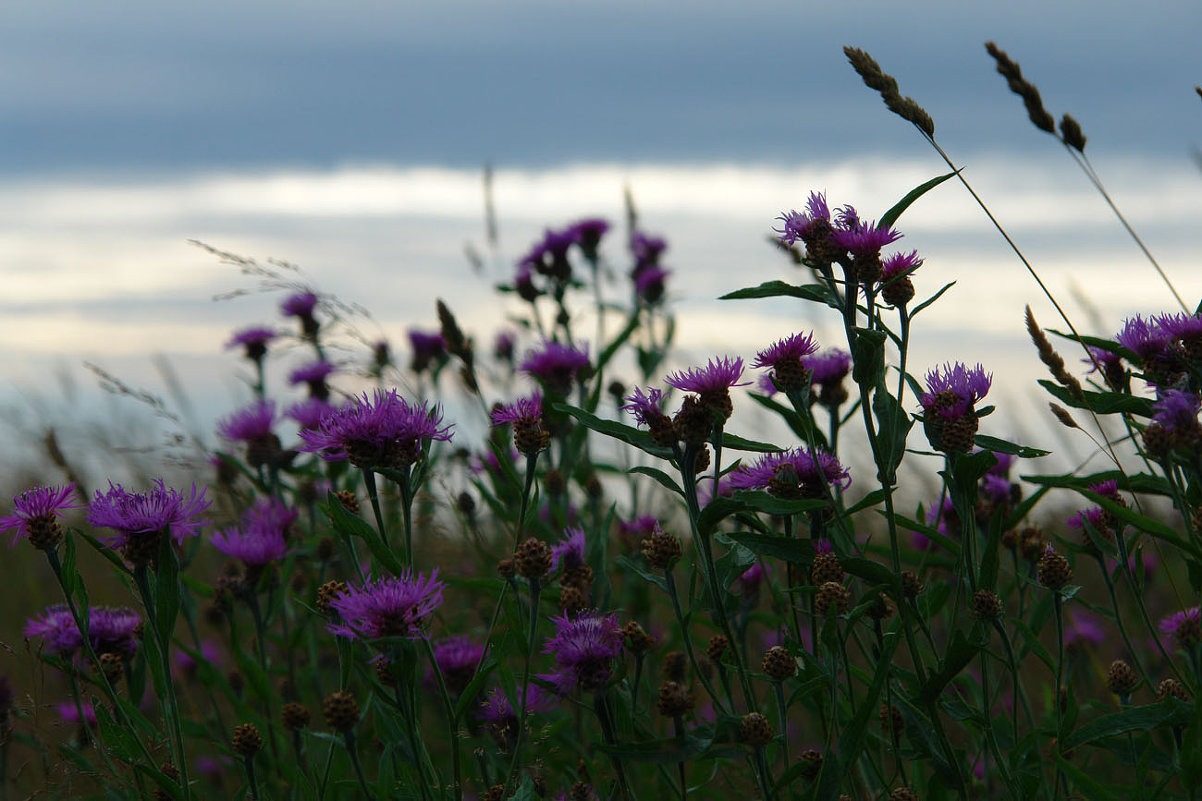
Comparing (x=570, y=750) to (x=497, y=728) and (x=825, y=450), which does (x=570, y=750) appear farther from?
(x=825, y=450)

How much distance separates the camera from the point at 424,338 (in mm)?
4129

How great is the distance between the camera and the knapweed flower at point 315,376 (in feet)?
11.3

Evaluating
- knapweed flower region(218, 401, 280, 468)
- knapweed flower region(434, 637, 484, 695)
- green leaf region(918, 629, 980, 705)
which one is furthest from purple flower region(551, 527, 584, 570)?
knapweed flower region(218, 401, 280, 468)

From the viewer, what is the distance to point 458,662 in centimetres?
184

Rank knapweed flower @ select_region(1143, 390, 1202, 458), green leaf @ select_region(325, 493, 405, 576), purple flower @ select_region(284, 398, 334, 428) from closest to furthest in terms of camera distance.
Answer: knapweed flower @ select_region(1143, 390, 1202, 458) → green leaf @ select_region(325, 493, 405, 576) → purple flower @ select_region(284, 398, 334, 428)

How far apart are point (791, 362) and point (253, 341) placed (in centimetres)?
269

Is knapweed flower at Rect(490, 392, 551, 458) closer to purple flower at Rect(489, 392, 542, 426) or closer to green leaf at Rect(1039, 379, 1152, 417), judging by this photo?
purple flower at Rect(489, 392, 542, 426)

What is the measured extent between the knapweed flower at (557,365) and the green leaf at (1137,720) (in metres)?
1.61

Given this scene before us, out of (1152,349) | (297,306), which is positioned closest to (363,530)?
(1152,349)

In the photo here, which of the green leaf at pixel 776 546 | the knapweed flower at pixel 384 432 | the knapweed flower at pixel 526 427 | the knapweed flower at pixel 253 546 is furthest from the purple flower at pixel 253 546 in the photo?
the green leaf at pixel 776 546

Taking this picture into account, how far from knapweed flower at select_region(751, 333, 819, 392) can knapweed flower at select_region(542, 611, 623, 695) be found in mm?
500

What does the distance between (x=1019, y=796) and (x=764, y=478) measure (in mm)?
614

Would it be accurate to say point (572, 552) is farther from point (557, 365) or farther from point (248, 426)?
point (248, 426)

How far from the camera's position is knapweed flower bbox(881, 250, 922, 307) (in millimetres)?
1649
